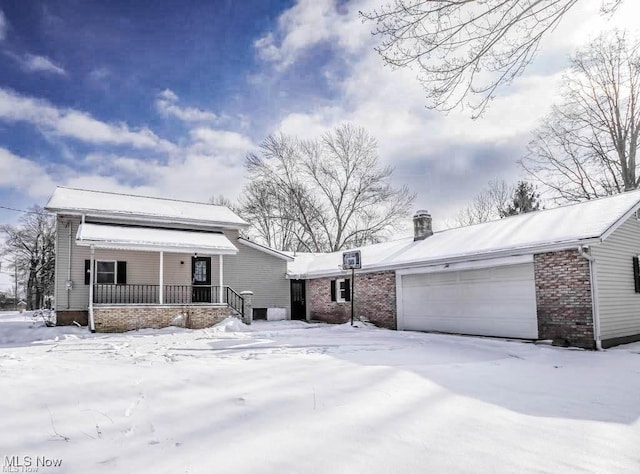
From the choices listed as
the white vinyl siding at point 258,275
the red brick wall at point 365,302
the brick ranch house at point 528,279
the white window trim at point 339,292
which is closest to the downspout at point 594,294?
the brick ranch house at point 528,279

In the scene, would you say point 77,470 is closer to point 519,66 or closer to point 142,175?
point 519,66

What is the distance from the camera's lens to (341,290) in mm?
17828

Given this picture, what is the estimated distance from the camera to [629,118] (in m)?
20.9

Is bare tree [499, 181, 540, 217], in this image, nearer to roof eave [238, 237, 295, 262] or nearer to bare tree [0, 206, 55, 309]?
roof eave [238, 237, 295, 262]

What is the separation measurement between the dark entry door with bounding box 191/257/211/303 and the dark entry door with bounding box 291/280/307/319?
14.0 feet

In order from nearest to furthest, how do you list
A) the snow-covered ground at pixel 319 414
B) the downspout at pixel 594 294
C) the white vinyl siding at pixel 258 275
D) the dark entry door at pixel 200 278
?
the snow-covered ground at pixel 319 414 → the downspout at pixel 594 294 → the dark entry door at pixel 200 278 → the white vinyl siding at pixel 258 275

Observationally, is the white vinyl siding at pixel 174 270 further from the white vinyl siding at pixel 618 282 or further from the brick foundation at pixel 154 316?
the white vinyl siding at pixel 618 282

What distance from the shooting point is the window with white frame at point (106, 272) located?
50.4 ft

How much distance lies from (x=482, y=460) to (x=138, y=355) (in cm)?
681

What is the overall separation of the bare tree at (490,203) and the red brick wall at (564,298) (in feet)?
69.1

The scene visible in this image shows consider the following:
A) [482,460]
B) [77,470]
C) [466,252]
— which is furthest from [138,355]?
[466,252]

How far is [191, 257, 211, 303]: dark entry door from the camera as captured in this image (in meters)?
17.2

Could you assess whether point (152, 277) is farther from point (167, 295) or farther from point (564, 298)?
point (564, 298)

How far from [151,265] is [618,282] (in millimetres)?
15193
